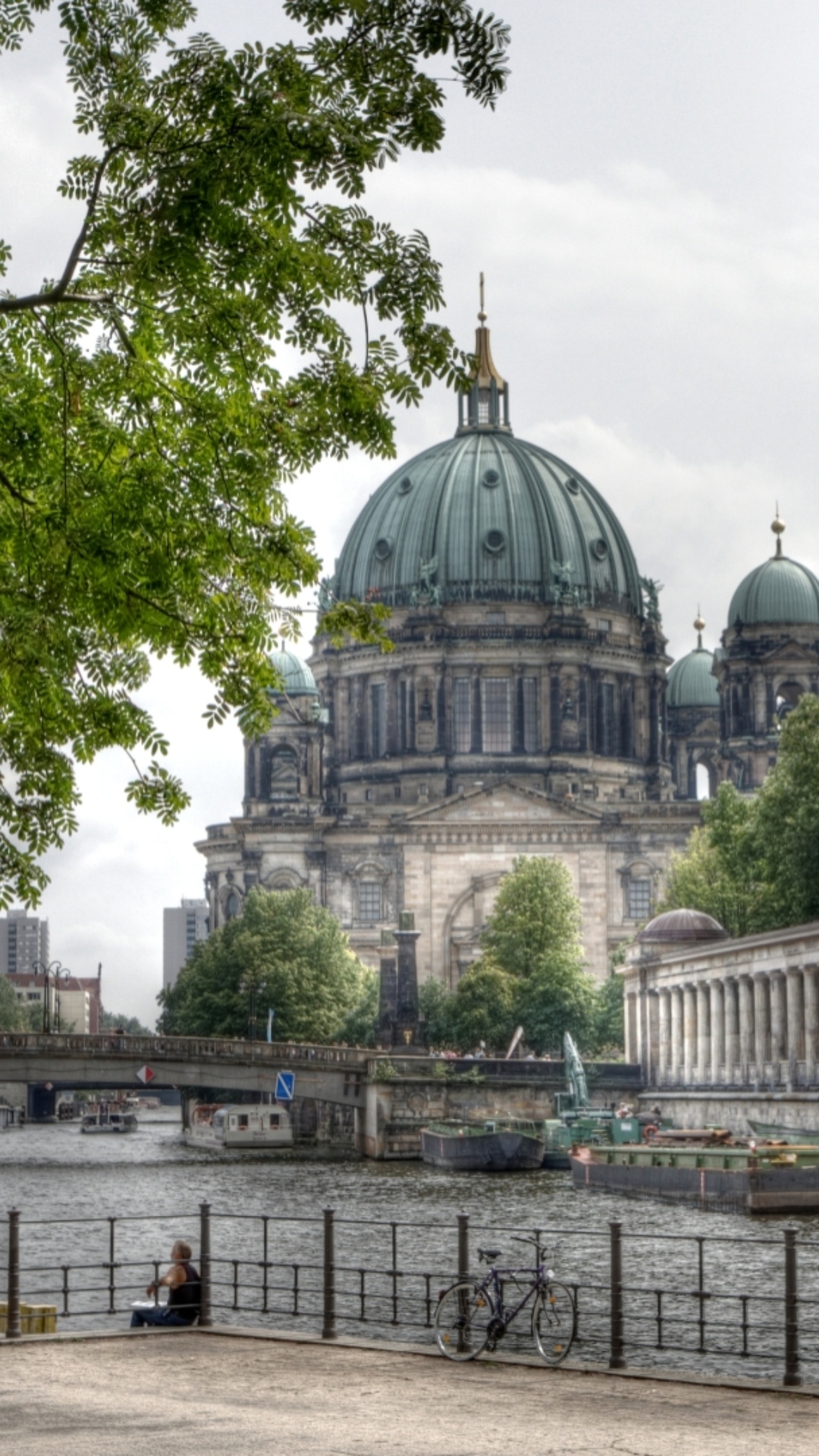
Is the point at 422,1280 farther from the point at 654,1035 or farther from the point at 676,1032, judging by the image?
the point at 654,1035

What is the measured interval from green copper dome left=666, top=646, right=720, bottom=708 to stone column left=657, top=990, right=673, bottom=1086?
7122 centimetres

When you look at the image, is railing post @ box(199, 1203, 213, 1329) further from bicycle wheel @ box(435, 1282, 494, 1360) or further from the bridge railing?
the bridge railing

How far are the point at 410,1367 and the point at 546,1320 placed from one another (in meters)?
3.52

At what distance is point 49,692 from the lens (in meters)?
22.3

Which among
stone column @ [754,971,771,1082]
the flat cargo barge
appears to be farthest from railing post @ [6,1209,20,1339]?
stone column @ [754,971,771,1082]

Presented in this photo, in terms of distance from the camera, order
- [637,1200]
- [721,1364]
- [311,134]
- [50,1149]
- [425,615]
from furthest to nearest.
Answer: [425,615]
[50,1149]
[637,1200]
[721,1364]
[311,134]

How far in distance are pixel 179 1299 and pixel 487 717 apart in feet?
401

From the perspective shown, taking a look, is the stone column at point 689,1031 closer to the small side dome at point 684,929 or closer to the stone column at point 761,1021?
the small side dome at point 684,929

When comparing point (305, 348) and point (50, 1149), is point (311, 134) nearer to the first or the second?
point (305, 348)

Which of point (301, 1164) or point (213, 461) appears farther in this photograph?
point (301, 1164)

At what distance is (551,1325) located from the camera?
26719 millimetres

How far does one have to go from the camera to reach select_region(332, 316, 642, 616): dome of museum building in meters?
151

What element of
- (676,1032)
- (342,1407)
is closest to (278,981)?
(676,1032)

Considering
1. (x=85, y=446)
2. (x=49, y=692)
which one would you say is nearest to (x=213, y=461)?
(x=85, y=446)
